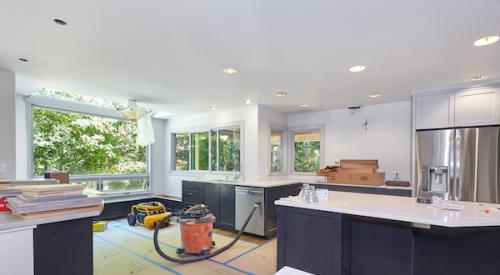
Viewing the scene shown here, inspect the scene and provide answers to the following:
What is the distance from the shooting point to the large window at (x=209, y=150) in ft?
17.5

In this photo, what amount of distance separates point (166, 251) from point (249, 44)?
3055mm

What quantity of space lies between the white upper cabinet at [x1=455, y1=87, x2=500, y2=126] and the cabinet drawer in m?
4.47

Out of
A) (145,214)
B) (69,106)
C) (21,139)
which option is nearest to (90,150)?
(69,106)

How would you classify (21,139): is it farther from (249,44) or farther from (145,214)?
(249,44)

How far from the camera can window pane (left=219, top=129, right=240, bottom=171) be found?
523cm

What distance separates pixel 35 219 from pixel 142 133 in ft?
12.1

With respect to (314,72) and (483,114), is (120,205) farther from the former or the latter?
(483,114)

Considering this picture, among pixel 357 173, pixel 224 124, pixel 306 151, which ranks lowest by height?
pixel 357 173

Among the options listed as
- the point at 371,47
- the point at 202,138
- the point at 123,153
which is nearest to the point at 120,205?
the point at 123,153

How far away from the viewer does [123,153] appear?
5.82 metres

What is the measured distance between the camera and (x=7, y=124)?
3.01 meters

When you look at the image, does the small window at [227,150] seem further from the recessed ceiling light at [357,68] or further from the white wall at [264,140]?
the recessed ceiling light at [357,68]

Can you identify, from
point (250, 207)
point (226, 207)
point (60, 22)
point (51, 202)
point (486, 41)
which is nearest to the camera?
point (51, 202)

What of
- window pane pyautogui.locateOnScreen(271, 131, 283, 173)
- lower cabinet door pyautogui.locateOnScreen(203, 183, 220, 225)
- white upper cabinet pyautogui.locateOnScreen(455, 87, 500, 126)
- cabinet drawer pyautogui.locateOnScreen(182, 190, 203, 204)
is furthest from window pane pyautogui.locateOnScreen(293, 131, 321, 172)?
white upper cabinet pyautogui.locateOnScreen(455, 87, 500, 126)
